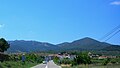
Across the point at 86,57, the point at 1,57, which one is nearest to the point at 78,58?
the point at 86,57

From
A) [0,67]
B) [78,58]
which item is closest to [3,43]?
[78,58]

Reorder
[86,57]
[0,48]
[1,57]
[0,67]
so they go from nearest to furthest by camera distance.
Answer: [0,67]
[1,57]
[86,57]
[0,48]

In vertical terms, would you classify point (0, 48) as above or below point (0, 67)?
above

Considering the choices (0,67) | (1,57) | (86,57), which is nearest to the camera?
(0,67)

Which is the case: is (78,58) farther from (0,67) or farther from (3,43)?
(0,67)

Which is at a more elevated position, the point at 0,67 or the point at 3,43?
the point at 3,43

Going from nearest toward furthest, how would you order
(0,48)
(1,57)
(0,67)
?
(0,67)
(1,57)
(0,48)

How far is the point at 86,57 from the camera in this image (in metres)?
94.5

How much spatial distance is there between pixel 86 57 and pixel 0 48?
3097 cm

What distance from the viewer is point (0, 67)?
49438 millimetres

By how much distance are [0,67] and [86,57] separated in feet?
157

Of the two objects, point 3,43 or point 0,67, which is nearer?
point 0,67

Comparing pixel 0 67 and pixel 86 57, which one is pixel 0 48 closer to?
pixel 86 57

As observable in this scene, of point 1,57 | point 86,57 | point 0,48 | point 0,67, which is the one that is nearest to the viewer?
point 0,67
